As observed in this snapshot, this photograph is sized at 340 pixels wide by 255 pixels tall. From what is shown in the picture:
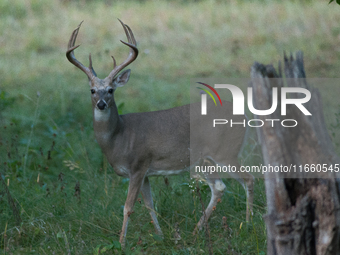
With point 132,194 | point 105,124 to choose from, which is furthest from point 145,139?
point 132,194

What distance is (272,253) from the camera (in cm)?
279

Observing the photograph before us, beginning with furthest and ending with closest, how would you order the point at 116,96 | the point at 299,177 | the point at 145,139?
1. the point at 116,96
2. the point at 145,139
3. the point at 299,177

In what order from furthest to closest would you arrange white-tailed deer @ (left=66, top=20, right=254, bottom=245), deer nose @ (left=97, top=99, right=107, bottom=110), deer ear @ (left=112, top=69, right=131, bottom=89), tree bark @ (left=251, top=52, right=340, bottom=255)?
deer ear @ (left=112, top=69, right=131, bottom=89)
white-tailed deer @ (left=66, top=20, right=254, bottom=245)
deer nose @ (left=97, top=99, right=107, bottom=110)
tree bark @ (left=251, top=52, right=340, bottom=255)

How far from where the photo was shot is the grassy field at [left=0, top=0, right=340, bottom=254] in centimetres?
410

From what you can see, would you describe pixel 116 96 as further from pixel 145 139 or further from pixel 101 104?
pixel 101 104

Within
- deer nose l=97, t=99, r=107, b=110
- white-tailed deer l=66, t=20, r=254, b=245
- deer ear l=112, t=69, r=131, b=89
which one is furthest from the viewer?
deer ear l=112, t=69, r=131, b=89

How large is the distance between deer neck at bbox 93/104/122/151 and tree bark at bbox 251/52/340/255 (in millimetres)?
2048

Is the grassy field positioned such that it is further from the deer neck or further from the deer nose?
the deer nose

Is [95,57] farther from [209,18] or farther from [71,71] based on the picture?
[209,18]

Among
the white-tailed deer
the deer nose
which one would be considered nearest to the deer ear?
the white-tailed deer

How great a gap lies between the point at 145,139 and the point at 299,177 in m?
2.22

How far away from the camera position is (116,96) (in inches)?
346

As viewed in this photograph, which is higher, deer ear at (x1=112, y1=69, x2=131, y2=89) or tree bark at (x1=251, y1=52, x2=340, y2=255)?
deer ear at (x1=112, y1=69, x2=131, y2=89)

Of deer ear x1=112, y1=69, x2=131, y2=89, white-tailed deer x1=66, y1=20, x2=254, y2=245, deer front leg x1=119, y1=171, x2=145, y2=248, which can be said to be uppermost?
deer ear x1=112, y1=69, x2=131, y2=89
